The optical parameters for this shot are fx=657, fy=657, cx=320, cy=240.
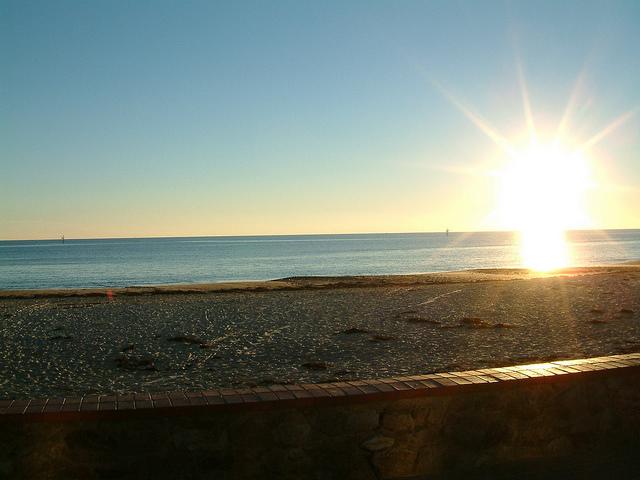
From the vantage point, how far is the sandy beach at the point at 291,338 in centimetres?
1160

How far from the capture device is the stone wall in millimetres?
4508

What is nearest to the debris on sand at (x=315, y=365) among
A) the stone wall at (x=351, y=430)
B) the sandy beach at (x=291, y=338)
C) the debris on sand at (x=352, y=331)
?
the sandy beach at (x=291, y=338)

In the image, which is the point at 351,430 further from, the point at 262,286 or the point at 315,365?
the point at 262,286

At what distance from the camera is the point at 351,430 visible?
4934mm

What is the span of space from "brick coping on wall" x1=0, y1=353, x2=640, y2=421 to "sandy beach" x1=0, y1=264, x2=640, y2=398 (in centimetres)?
568

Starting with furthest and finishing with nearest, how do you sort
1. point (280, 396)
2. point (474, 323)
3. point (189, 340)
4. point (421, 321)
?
point (421, 321) < point (474, 323) < point (189, 340) < point (280, 396)

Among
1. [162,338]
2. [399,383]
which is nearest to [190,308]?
[162,338]

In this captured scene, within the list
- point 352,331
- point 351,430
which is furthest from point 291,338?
point 351,430

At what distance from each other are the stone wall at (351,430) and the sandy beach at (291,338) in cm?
575

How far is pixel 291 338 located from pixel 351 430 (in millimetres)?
10840

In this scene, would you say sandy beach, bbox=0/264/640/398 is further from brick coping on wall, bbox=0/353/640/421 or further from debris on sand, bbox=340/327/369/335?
brick coping on wall, bbox=0/353/640/421

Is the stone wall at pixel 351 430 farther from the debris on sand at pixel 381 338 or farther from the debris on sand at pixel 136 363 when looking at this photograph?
the debris on sand at pixel 381 338

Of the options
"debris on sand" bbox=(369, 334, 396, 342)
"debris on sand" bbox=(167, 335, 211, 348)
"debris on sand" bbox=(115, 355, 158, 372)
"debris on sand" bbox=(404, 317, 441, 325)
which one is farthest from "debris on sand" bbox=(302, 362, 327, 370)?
"debris on sand" bbox=(404, 317, 441, 325)

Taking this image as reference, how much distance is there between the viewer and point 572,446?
5.54m
